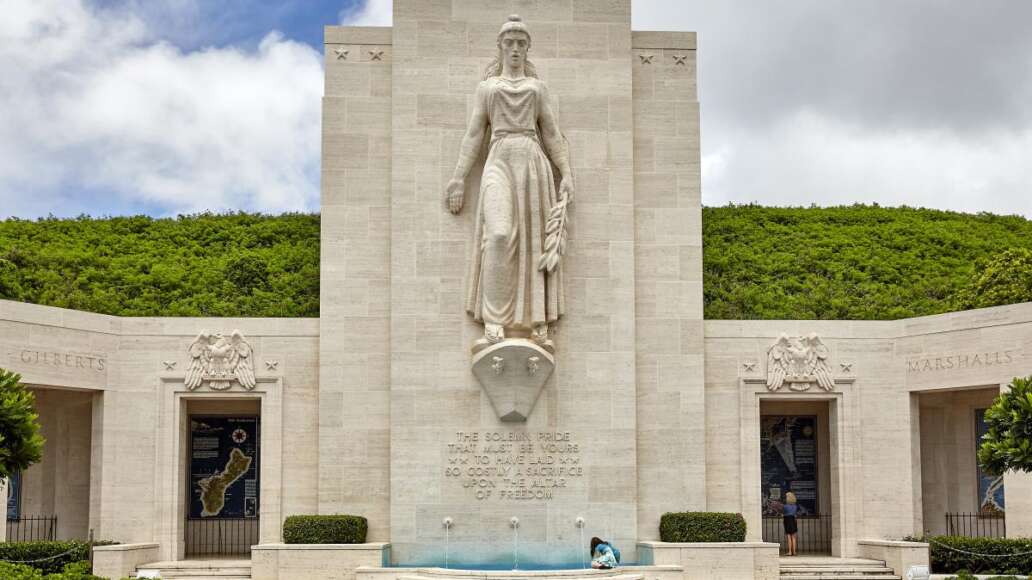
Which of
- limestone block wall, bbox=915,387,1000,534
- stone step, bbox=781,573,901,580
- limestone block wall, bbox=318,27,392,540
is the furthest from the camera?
limestone block wall, bbox=915,387,1000,534

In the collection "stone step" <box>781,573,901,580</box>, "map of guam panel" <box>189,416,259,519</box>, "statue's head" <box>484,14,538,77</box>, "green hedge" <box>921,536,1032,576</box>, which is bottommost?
"stone step" <box>781,573,901,580</box>

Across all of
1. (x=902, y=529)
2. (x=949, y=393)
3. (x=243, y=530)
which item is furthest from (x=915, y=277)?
(x=243, y=530)

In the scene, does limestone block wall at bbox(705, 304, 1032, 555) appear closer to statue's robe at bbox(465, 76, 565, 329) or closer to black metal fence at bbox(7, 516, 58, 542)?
statue's robe at bbox(465, 76, 565, 329)

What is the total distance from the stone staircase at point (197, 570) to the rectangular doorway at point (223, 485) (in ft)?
8.98

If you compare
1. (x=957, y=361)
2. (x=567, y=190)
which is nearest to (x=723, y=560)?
(x=957, y=361)

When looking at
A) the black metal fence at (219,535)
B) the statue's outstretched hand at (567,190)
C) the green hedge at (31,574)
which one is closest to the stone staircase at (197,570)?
the black metal fence at (219,535)

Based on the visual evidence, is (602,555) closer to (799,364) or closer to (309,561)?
(309,561)

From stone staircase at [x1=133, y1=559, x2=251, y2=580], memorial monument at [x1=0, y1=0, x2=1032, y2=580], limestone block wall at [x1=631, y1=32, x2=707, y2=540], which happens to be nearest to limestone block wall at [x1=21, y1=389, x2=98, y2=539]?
memorial monument at [x1=0, y1=0, x2=1032, y2=580]

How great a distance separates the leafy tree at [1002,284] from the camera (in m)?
30.8

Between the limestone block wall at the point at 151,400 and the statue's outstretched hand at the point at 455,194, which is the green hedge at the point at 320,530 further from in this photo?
the statue's outstretched hand at the point at 455,194

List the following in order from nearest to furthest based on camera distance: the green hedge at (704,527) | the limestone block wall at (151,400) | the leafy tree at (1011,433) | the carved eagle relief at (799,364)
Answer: the leafy tree at (1011,433) < the green hedge at (704,527) < the limestone block wall at (151,400) < the carved eagle relief at (799,364)

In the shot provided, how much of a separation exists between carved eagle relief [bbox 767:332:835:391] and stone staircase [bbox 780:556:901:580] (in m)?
3.30

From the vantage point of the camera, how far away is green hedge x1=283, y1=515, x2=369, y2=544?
22.6 m

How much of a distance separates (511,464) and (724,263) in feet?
58.0
